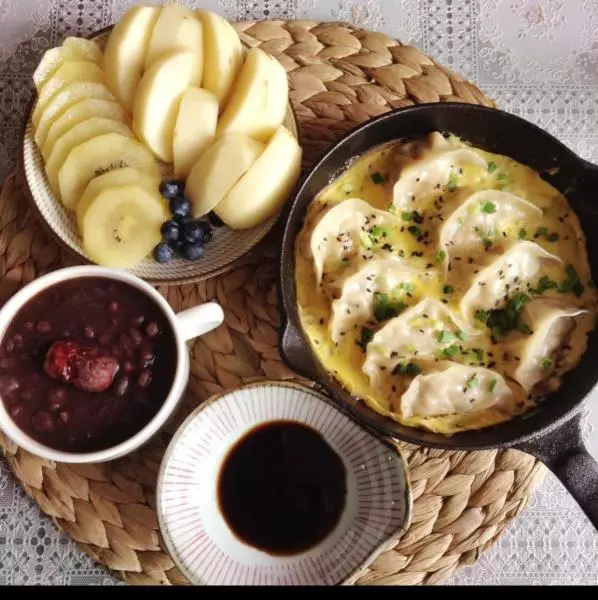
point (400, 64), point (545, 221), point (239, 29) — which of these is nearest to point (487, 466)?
point (545, 221)

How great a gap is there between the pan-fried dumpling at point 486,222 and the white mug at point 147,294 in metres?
0.62

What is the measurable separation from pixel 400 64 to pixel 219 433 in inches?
44.6

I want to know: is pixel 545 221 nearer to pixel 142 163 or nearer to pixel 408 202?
pixel 408 202

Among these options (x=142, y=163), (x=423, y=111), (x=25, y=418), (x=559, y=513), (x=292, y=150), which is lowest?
(x=559, y=513)

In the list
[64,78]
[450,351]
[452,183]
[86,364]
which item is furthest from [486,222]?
[64,78]

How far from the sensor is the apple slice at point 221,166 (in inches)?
73.7

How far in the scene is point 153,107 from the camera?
6.24 ft

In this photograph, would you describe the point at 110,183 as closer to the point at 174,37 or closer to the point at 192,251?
the point at 192,251

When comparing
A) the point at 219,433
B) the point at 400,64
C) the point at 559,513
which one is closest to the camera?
the point at 219,433

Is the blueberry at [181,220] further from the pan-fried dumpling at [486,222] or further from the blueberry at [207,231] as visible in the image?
the pan-fried dumpling at [486,222]

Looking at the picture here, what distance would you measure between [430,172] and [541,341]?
495mm

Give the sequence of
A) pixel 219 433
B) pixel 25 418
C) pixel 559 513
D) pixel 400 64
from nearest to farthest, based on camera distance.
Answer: pixel 25 418, pixel 219 433, pixel 559 513, pixel 400 64

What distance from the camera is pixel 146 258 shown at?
6.53ft

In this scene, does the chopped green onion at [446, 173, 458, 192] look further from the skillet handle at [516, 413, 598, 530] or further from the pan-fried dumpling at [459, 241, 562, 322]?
the skillet handle at [516, 413, 598, 530]
